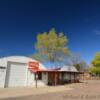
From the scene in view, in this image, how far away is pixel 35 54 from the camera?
182 feet

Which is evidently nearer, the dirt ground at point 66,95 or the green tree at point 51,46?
the dirt ground at point 66,95

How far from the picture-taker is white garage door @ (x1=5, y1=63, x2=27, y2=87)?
34.0 m

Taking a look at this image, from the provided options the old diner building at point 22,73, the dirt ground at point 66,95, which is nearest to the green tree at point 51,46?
the old diner building at point 22,73

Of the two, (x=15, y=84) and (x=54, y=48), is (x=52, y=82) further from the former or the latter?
(x=54, y=48)

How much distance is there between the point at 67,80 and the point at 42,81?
35.8 feet

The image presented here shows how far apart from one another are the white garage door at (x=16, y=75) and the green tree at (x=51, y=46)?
1803cm

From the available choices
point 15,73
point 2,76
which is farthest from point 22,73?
point 2,76

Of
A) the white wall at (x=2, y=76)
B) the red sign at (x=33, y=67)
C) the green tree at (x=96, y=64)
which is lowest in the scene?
the white wall at (x=2, y=76)

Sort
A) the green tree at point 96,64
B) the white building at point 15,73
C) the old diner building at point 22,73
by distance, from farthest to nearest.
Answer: the green tree at point 96,64 → the old diner building at point 22,73 → the white building at point 15,73

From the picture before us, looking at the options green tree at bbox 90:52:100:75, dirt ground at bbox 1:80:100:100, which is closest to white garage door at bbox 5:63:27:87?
dirt ground at bbox 1:80:100:100

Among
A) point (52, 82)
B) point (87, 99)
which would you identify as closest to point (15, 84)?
point (52, 82)

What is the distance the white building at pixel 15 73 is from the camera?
33.2m

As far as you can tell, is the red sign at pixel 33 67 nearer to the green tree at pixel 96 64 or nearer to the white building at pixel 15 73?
the white building at pixel 15 73

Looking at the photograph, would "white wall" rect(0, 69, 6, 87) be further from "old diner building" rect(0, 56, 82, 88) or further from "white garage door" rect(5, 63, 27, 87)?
"white garage door" rect(5, 63, 27, 87)
